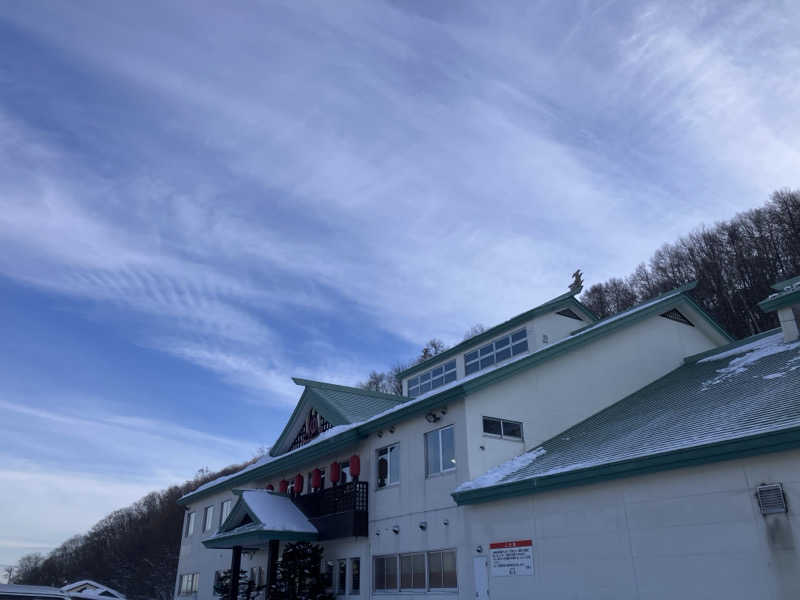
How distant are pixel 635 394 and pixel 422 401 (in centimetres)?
669

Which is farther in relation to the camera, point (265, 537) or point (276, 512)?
point (276, 512)

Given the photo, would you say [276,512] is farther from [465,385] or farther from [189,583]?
[189,583]

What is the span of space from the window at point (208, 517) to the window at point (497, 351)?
1591 cm

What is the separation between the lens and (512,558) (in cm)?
1382

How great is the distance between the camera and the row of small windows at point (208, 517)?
95.8 ft

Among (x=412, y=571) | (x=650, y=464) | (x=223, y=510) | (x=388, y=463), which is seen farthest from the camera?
(x=223, y=510)

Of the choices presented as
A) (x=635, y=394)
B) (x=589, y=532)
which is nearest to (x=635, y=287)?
(x=635, y=394)

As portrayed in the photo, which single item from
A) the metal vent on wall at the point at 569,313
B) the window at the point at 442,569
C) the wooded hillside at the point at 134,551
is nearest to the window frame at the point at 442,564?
the window at the point at 442,569

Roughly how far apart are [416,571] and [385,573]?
1625 mm

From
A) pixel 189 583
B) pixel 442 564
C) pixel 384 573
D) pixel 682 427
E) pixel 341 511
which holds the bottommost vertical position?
pixel 189 583

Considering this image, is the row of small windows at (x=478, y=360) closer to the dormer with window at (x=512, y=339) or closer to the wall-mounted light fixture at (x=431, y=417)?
the dormer with window at (x=512, y=339)

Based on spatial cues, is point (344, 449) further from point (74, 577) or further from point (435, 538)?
point (74, 577)

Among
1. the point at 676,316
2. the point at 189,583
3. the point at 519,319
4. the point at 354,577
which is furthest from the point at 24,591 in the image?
the point at 189,583

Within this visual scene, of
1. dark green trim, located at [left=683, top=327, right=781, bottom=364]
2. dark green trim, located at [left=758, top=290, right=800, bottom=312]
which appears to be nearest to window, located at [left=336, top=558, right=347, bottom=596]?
dark green trim, located at [left=683, top=327, right=781, bottom=364]
